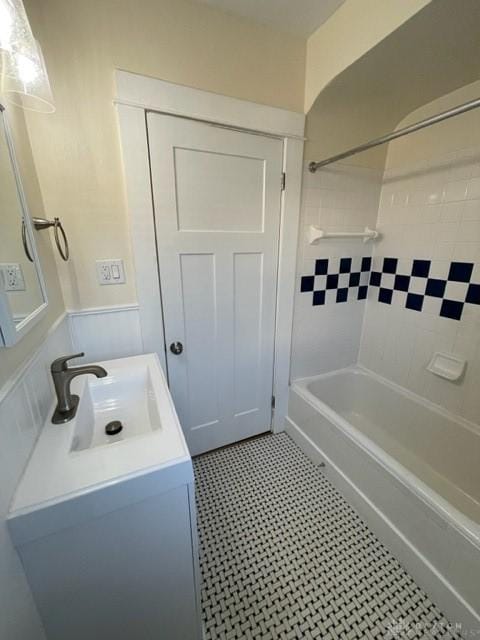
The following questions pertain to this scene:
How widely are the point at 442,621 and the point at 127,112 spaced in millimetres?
2330

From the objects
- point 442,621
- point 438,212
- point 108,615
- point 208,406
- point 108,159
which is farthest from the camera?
point 208,406

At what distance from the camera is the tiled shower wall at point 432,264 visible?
1352 millimetres

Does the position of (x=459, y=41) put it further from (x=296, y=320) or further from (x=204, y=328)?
(x=204, y=328)

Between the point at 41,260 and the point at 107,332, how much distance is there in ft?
1.42

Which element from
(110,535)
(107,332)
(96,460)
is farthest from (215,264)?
(110,535)

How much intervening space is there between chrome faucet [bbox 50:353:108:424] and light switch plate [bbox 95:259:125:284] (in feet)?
1.59

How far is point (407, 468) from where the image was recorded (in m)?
1.54

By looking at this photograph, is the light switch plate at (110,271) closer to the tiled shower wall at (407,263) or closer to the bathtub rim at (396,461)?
the tiled shower wall at (407,263)

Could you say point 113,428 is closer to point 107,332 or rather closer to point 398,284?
point 107,332

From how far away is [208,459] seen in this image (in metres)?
1.66

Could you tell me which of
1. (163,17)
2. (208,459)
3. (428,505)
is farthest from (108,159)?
(428,505)

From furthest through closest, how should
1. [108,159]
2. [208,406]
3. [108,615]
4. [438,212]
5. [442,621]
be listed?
1. [208,406]
2. [438,212]
3. [108,159]
4. [442,621]
5. [108,615]

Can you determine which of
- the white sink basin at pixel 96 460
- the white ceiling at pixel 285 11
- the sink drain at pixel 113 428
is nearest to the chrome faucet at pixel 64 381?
the white sink basin at pixel 96 460

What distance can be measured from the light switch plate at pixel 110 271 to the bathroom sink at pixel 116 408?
40cm
